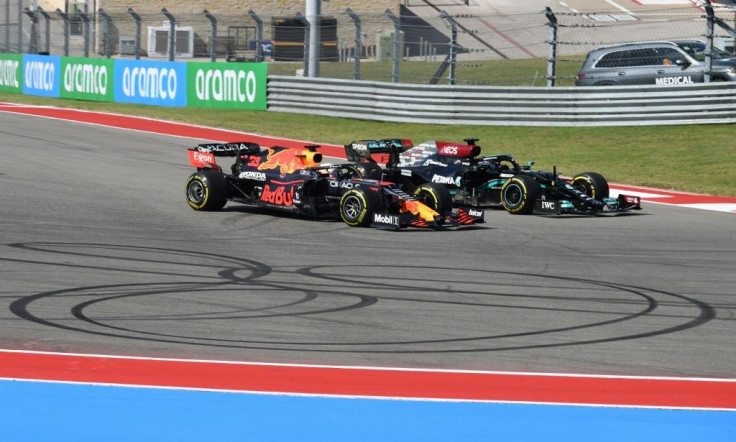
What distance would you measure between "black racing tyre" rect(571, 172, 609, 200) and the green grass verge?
10.9 ft

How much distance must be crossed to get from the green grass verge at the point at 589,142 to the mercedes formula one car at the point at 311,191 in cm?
585

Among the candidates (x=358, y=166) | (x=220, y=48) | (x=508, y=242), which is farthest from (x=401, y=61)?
(x=508, y=242)

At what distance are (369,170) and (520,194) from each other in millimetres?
1925

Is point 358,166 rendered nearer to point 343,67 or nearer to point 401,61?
point 401,61

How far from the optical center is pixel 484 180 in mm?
15461

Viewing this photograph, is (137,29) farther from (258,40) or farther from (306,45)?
(306,45)

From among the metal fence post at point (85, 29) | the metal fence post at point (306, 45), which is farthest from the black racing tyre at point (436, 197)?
the metal fence post at point (85, 29)

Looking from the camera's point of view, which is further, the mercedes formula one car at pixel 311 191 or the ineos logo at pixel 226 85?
the ineos logo at pixel 226 85

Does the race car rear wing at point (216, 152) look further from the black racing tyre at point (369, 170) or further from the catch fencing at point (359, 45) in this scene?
the catch fencing at point (359, 45)

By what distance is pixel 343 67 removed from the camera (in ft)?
96.9

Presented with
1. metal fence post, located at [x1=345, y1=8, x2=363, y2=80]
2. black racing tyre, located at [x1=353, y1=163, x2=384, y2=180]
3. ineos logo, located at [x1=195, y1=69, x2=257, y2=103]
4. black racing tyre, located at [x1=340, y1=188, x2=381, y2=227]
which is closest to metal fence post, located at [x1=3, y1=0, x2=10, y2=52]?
ineos logo, located at [x1=195, y1=69, x2=257, y2=103]

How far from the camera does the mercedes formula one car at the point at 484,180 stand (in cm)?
1491

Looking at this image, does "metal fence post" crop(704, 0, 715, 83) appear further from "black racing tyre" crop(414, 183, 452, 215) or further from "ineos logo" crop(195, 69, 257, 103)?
"ineos logo" crop(195, 69, 257, 103)

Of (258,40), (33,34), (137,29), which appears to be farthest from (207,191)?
(33,34)
